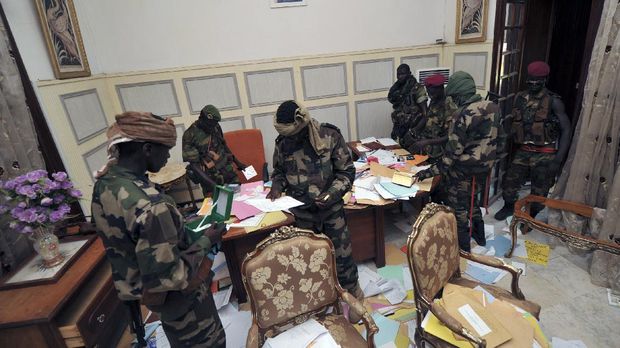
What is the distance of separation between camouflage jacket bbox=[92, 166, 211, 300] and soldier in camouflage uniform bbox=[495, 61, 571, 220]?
338 centimetres

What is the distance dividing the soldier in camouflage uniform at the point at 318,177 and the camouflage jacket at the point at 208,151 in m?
1.15

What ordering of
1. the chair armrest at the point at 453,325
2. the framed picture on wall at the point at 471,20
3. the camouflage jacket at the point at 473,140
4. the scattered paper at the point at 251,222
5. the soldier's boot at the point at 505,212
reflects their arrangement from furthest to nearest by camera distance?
the framed picture on wall at the point at 471,20
the soldier's boot at the point at 505,212
the camouflage jacket at the point at 473,140
the scattered paper at the point at 251,222
the chair armrest at the point at 453,325

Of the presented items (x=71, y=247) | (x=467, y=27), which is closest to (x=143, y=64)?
(x=71, y=247)

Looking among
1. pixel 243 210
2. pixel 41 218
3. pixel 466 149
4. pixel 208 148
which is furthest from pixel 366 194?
pixel 41 218

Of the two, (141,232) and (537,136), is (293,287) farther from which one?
(537,136)

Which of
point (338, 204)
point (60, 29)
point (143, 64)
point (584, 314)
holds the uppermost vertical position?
point (60, 29)

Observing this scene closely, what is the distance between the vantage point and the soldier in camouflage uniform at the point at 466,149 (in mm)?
2424

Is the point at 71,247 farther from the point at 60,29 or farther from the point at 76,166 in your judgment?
the point at 60,29

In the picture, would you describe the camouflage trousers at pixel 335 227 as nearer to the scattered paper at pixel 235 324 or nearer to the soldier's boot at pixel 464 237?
the scattered paper at pixel 235 324

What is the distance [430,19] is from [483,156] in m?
2.74

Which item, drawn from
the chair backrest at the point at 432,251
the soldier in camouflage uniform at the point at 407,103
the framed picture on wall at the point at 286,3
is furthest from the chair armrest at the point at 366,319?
the framed picture on wall at the point at 286,3

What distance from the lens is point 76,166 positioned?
8.76ft

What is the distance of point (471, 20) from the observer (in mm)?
3689

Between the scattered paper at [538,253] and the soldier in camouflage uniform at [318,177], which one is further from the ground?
the soldier in camouflage uniform at [318,177]
